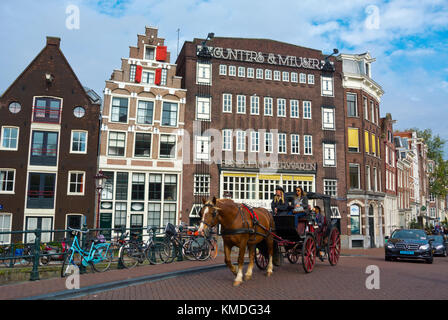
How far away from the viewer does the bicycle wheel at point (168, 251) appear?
44.9 feet

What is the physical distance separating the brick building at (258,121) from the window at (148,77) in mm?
2753

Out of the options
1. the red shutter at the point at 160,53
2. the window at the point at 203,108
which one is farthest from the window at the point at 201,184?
the red shutter at the point at 160,53

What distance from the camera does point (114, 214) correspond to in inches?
1056

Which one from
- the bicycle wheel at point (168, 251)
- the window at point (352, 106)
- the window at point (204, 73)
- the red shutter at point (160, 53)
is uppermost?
the red shutter at point (160, 53)

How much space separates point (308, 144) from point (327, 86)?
609 cm

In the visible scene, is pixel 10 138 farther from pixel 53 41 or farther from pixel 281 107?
pixel 281 107

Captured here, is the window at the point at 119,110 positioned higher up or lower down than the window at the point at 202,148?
higher up

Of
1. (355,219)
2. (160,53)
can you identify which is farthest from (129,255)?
(355,219)

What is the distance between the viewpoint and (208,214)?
28.6 ft

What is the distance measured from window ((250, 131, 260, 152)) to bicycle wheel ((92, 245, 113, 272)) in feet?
66.5

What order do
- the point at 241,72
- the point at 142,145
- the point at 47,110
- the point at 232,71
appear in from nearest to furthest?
the point at 47,110, the point at 142,145, the point at 232,71, the point at 241,72

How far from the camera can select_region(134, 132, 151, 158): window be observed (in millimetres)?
28188

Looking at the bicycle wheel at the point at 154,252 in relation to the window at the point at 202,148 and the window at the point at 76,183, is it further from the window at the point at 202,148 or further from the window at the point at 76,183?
the window at the point at 202,148
